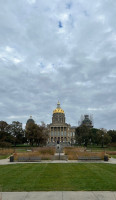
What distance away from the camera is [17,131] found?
274 ft

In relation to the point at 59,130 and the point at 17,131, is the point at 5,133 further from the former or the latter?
the point at 59,130

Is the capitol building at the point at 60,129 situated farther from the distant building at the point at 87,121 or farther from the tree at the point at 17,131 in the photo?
the tree at the point at 17,131

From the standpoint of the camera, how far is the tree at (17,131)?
272 ft
